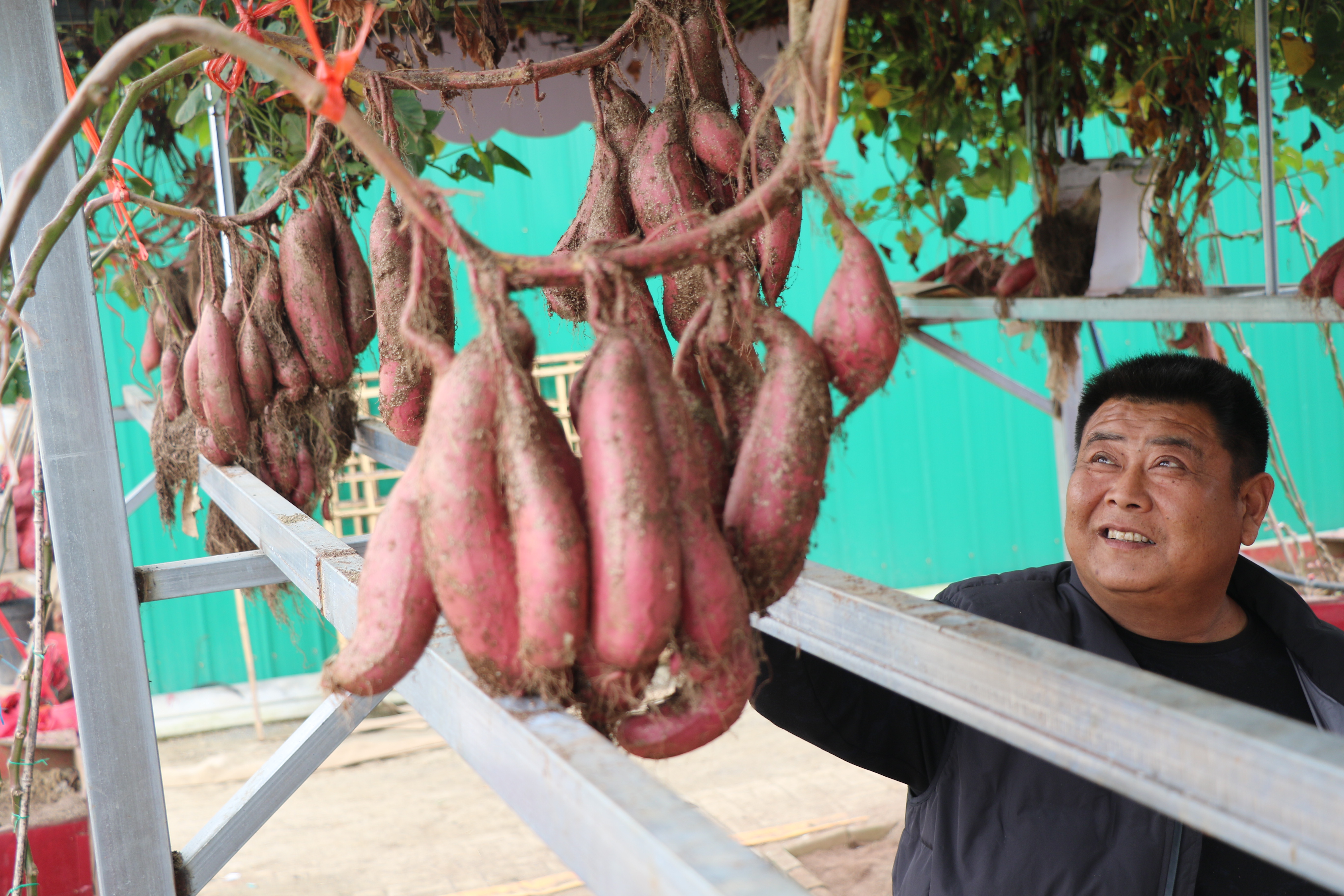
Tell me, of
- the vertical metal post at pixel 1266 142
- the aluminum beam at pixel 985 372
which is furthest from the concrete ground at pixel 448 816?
the vertical metal post at pixel 1266 142

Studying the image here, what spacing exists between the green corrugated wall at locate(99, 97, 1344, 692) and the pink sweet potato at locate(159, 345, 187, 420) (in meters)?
3.55

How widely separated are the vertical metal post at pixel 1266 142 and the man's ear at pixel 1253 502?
0.88m

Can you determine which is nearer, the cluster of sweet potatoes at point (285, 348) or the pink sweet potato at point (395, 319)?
the pink sweet potato at point (395, 319)

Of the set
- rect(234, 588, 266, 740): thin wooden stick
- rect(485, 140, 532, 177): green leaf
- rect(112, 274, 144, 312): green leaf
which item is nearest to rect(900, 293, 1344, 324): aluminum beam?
rect(485, 140, 532, 177): green leaf

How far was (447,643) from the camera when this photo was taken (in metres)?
0.78

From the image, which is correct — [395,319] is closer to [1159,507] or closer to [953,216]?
[1159,507]

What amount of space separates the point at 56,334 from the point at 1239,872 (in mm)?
1700

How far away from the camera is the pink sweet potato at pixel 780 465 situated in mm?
652

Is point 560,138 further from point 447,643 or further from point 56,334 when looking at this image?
point 447,643

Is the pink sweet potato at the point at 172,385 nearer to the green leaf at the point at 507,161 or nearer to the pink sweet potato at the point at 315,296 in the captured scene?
the pink sweet potato at the point at 315,296

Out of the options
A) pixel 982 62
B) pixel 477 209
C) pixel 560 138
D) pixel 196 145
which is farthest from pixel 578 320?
pixel 560 138

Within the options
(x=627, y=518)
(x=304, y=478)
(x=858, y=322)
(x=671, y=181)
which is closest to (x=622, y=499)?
(x=627, y=518)

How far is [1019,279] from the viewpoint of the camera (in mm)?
3393

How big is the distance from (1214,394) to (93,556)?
1.63 metres
